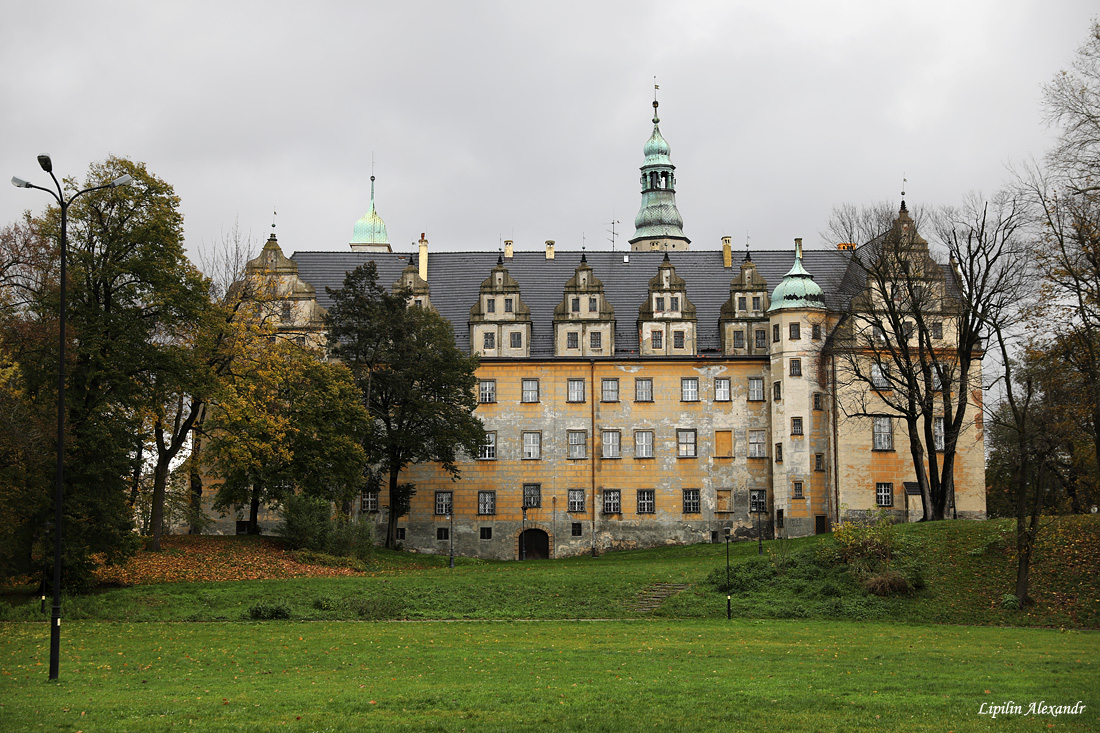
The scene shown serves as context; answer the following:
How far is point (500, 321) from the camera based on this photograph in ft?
197

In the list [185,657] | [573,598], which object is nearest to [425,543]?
[573,598]

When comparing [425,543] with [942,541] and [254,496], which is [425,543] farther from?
[942,541]

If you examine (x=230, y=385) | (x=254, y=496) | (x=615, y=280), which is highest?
(x=615, y=280)

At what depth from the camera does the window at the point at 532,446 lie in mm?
59500

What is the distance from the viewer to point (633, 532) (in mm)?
58562

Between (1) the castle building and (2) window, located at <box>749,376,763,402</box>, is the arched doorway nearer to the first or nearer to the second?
(1) the castle building

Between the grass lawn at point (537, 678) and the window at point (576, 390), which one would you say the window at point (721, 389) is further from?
the grass lawn at point (537, 678)

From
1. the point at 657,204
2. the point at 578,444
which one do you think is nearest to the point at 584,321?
the point at 578,444

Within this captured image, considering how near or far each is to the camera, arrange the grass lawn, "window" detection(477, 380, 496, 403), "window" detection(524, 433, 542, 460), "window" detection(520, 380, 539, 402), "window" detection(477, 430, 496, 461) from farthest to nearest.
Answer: "window" detection(520, 380, 539, 402) → "window" detection(477, 380, 496, 403) → "window" detection(524, 433, 542, 460) → "window" detection(477, 430, 496, 461) → the grass lawn

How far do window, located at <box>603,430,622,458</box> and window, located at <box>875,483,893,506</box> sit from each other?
44.6 ft

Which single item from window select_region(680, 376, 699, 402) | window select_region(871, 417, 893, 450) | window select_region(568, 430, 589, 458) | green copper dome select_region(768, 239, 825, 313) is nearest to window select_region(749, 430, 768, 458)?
window select_region(680, 376, 699, 402)

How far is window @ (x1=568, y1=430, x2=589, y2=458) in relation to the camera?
195 feet

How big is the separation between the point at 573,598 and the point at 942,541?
1340 centimetres

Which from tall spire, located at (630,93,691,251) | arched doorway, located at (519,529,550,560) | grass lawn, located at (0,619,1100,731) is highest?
tall spire, located at (630,93,691,251)
